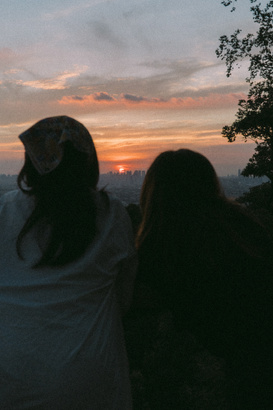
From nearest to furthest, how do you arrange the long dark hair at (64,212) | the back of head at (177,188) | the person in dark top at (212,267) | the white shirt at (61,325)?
the white shirt at (61,325), the long dark hair at (64,212), the person in dark top at (212,267), the back of head at (177,188)

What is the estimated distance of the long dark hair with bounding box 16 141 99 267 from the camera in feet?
5.66

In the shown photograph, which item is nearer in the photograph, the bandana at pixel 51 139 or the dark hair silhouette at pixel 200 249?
the bandana at pixel 51 139

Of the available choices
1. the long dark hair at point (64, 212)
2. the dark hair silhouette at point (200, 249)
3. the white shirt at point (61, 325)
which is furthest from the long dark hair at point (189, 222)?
the long dark hair at point (64, 212)

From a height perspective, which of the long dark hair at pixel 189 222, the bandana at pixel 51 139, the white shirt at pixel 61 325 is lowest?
the white shirt at pixel 61 325

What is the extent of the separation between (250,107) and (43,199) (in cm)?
1607

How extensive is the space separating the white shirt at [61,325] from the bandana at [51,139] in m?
0.27

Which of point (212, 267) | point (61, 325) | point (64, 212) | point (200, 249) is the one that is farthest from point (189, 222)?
point (61, 325)

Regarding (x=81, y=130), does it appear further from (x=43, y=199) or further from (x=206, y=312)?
(x=206, y=312)

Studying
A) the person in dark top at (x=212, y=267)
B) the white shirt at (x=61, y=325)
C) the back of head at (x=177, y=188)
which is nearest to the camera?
the white shirt at (x=61, y=325)

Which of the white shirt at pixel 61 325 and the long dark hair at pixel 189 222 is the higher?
the long dark hair at pixel 189 222

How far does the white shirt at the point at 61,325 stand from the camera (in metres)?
1.56

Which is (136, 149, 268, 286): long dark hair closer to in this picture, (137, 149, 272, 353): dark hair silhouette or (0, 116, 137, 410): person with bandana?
(137, 149, 272, 353): dark hair silhouette

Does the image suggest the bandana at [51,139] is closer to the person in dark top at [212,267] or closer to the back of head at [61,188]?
the back of head at [61,188]

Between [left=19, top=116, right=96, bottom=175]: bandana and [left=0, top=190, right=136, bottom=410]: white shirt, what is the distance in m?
0.27
